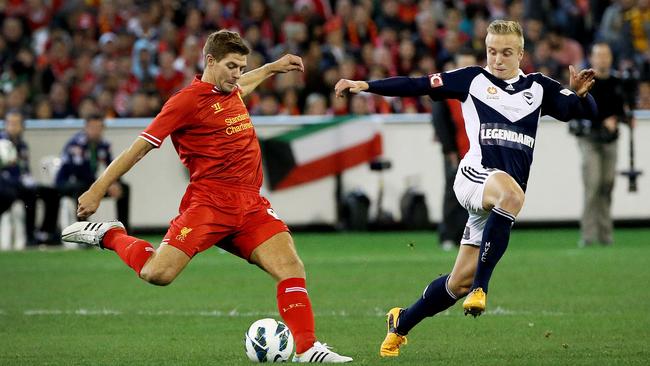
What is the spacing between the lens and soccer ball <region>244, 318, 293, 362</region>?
827 cm

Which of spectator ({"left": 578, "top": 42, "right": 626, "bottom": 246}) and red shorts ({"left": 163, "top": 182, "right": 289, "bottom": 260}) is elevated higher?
red shorts ({"left": 163, "top": 182, "right": 289, "bottom": 260})

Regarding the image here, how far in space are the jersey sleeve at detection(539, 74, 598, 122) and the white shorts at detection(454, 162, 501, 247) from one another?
1.96 ft

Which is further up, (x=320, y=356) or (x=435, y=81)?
(x=435, y=81)

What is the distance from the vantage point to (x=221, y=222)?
27.8ft

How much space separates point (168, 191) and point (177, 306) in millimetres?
8736

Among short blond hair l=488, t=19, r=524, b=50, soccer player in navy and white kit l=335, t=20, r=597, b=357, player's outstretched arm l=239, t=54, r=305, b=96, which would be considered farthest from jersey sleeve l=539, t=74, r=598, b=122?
player's outstretched arm l=239, t=54, r=305, b=96

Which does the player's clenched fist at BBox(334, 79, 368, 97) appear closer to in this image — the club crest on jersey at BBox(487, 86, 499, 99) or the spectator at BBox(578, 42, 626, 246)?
the club crest on jersey at BBox(487, 86, 499, 99)

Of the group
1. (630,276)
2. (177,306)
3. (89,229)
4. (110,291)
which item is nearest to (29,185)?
(110,291)

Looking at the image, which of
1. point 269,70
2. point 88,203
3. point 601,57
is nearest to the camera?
point 88,203

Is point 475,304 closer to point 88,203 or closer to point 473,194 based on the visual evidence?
point 473,194

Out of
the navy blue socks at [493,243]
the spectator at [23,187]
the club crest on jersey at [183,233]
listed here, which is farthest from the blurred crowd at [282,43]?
the navy blue socks at [493,243]

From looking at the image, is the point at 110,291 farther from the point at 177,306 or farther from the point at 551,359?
the point at 551,359

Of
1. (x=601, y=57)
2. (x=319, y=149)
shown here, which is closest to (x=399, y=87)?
(x=601, y=57)

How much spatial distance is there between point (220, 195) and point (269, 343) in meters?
1.00
